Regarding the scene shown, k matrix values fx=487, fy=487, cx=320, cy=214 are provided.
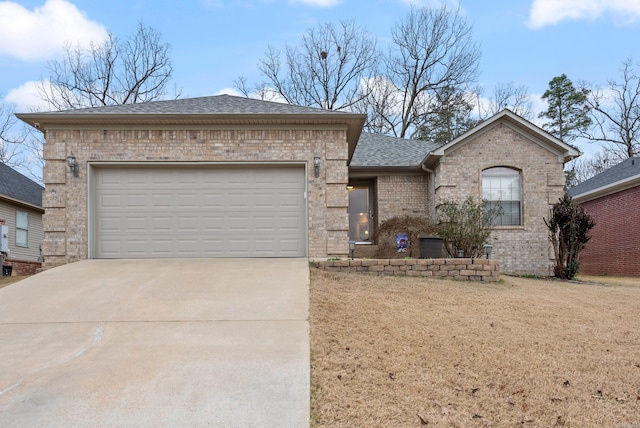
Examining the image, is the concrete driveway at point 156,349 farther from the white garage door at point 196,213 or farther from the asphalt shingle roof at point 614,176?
A: the asphalt shingle roof at point 614,176

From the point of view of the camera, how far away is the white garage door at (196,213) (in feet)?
36.1

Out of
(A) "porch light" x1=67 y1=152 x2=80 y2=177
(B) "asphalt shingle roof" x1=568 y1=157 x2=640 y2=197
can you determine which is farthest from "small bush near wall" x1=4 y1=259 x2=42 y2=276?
(B) "asphalt shingle roof" x1=568 y1=157 x2=640 y2=197

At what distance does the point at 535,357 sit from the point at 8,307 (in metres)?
7.30

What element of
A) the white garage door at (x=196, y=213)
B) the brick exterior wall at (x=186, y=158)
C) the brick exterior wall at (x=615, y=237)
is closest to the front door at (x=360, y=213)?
the brick exterior wall at (x=186, y=158)

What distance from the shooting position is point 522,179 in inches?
561

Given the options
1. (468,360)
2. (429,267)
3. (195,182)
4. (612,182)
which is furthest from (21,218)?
(612,182)

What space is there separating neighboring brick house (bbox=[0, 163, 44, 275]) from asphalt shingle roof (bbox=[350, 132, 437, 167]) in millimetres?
12232

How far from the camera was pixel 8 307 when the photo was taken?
732cm

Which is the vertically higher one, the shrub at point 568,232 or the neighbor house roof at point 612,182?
the neighbor house roof at point 612,182

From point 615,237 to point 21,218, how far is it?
73.2 feet

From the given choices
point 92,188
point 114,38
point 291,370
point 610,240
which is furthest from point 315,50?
point 291,370

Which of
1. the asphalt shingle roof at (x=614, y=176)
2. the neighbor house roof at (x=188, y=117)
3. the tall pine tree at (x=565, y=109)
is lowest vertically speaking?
the asphalt shingle roof at (x=614, y=176)

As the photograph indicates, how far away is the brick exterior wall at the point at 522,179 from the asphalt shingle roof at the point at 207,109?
5006 mm

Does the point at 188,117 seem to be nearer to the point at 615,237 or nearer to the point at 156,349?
the point at 156,349
